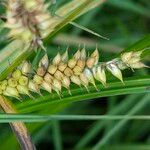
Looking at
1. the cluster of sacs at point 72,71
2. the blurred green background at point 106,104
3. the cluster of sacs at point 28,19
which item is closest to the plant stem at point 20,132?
the cluster of sacs at point 72,71

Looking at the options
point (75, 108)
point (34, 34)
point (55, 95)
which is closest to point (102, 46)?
point (75, 108)

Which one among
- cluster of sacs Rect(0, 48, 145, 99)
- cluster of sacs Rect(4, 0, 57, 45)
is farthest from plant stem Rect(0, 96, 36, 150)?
cluster of sacs Rect(4, 0, 57, 45)

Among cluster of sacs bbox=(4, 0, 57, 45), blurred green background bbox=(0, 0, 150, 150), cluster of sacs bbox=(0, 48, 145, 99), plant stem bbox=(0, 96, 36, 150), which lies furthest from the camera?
blurred green background bbox=(0, 0, 150, 150)

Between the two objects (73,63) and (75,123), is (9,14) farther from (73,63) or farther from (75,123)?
(75,123)

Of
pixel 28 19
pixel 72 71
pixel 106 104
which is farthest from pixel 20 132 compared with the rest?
pixel 106 104

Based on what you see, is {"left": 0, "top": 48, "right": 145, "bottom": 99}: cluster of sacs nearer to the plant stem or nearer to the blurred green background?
the plant stem

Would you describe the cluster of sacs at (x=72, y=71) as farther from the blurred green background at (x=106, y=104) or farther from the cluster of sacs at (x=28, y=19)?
the blurred green background at (x=106, y=104)
